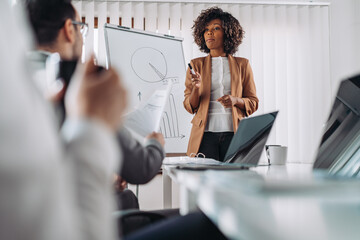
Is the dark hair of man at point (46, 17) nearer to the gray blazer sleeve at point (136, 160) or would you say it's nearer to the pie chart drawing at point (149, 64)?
the gray blazer sleeve at point (136, 160)

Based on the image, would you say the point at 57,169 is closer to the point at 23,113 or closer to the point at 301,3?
the point at 23,113

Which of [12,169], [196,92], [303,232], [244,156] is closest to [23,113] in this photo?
[12,169]

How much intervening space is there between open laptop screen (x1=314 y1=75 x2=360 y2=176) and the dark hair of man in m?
0.75

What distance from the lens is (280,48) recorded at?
12.2ft

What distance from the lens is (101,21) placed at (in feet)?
11.7

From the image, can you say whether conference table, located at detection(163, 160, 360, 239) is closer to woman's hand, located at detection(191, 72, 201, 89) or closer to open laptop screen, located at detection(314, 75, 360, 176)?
open laptop screen, located at detection(314, 75, 360, 176)

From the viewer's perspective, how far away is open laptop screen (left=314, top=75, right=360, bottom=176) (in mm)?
858

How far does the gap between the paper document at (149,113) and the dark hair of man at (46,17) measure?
29 cm

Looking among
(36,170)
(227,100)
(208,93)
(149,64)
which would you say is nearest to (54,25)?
(36,170)

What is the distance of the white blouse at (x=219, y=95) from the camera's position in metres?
2.20

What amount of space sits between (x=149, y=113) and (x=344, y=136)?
1.73ft

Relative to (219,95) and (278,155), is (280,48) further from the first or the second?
(278,155)

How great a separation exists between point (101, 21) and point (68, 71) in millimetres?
3093

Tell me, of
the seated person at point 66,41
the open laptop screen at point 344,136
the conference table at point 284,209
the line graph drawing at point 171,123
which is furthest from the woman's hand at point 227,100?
the conference table at point 284,209
